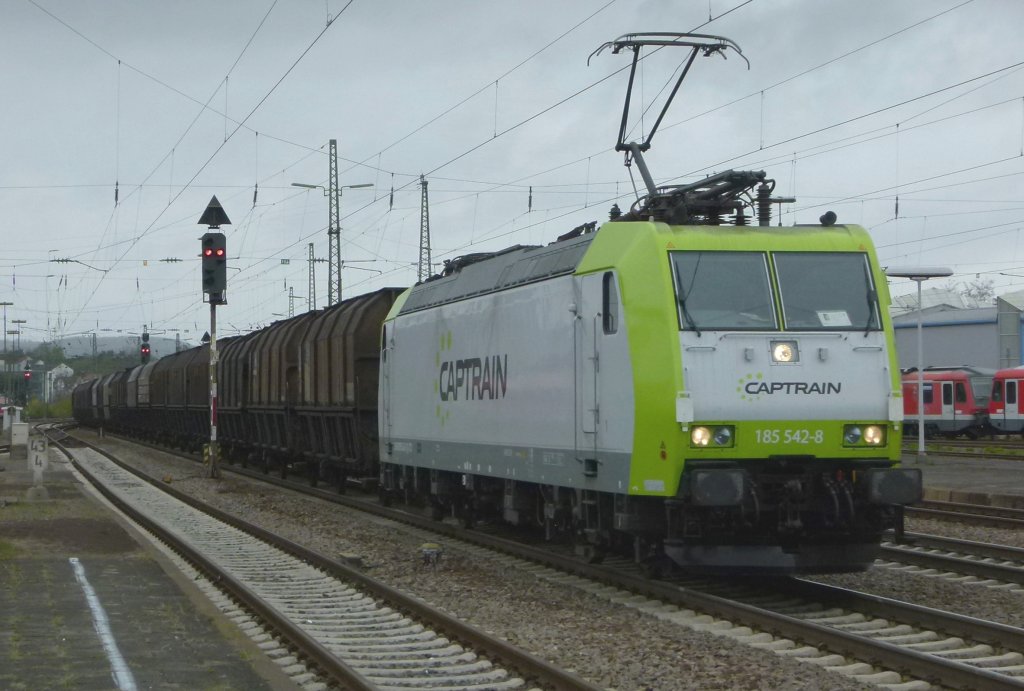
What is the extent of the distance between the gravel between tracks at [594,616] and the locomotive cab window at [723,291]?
257 cm

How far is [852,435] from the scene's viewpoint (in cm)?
1102

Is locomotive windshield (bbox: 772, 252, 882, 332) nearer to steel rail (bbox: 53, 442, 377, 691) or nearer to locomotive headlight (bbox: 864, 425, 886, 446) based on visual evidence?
locomotive headlight (bbox: 864, 425, 886, 446)

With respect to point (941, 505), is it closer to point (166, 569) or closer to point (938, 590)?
point (938, 590)

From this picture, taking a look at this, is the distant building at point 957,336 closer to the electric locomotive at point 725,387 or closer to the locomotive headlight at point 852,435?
the electric locomotive at point 725,387

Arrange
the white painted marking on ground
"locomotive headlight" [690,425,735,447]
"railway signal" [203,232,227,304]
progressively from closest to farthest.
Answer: the white painted marking on ground
"locomotive headlight" [690,425,735,447]
"railway signal" [203,232,227,304]

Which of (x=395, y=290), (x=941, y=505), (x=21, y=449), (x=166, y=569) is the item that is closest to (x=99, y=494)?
(x=395, y=290)

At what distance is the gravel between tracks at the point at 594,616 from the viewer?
326 inches

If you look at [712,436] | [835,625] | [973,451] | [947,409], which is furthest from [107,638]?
[947,409]

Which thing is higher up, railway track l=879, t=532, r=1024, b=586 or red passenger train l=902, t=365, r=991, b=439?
red passenger train l=902, t=365, r=991, b=439

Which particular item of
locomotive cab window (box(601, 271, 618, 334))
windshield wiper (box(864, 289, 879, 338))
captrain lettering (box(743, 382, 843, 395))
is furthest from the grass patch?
windshield wiper (box(864, 289, 879, 338))

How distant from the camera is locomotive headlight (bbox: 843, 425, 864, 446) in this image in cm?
1100

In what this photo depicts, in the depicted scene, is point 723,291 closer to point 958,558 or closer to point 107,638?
point 958,558

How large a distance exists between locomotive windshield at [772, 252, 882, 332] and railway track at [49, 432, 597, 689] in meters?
4.08

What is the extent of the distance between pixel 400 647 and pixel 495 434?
17.2 ft
